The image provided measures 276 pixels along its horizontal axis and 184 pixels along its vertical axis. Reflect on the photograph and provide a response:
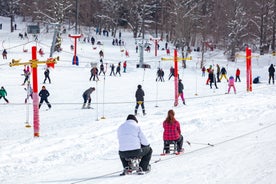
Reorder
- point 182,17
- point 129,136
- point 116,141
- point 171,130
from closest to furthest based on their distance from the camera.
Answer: point 129,136 → point 171,130 → point 116,141 → point 182,17

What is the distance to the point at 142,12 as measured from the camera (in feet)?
241

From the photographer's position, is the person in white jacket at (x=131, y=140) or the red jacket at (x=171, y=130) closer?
the person in white jacket at (x=131, y=140)

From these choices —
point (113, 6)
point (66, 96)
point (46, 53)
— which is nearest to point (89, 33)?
point (113, 6)

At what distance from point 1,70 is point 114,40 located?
2938 centimetres

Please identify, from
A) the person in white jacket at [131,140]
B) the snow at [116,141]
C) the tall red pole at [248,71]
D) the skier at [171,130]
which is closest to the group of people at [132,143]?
the person in white jacket at [131,140]

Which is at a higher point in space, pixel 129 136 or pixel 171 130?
pixel 129 136

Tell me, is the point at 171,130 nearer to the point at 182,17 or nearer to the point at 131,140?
the point at 131,140

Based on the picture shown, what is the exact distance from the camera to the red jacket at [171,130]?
1291cm

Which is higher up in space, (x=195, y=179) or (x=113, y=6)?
(x=113, y=6)

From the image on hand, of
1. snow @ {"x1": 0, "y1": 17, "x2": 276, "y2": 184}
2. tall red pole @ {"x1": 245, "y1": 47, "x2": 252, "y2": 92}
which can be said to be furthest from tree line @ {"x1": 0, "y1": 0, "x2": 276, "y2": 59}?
snow @ {"x1": 0, "y1": 17, "x2": 276, "y2": 184}

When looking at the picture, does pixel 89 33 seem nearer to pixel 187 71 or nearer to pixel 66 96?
pixel 187 71

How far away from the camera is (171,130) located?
42.5ft

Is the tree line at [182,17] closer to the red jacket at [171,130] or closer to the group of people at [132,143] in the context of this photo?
the red jacket at [171,130]

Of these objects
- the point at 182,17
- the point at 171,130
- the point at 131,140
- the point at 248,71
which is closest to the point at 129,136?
the point at 131,140
